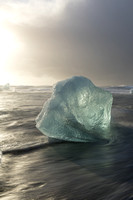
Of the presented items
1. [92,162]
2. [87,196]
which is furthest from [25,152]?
[87,196]

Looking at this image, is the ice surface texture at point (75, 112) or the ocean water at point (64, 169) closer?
the ocean water at point (64, 169)

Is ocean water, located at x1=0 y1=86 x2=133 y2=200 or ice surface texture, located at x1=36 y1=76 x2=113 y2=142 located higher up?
ice surface texture, located at x1=36 y1=76 x2=113 y2=142

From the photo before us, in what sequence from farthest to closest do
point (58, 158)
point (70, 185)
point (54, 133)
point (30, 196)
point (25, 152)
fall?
point (54, 133) < point (25, 152) < point (58, 158) < point (70, 185) < point (30, 196)

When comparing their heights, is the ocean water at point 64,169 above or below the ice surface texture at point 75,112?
below

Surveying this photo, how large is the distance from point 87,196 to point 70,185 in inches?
10.8

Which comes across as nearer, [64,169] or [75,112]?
[64,169]

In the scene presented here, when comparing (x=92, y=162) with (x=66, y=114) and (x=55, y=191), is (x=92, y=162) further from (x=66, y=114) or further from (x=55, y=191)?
(x=66, y=114)

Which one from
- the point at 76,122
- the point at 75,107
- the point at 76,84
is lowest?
the point at 76,122

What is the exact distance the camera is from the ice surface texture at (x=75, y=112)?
4230 millimetres

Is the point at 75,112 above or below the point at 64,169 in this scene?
above

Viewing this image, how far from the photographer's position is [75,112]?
14.3 ft

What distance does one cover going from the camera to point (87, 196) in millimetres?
2068

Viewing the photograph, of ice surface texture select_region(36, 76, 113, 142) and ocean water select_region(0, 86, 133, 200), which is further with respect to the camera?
ice surface texture select_region(36, 76, 113, 142)

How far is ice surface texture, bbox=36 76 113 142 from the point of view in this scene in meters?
4.23
